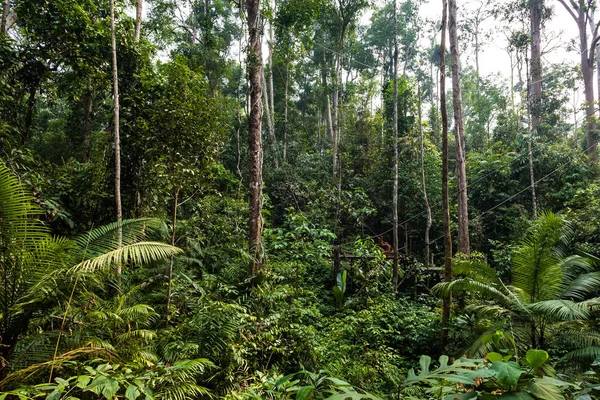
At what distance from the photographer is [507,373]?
0.85 meters

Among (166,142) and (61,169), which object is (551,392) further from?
(61,169)

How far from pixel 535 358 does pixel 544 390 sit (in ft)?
0.26

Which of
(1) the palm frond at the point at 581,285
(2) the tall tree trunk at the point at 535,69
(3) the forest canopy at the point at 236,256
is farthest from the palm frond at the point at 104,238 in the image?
(2) the tall tree trunk at the point at 535,69

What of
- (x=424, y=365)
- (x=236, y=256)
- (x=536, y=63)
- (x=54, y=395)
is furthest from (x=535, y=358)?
(x=536, y=63)

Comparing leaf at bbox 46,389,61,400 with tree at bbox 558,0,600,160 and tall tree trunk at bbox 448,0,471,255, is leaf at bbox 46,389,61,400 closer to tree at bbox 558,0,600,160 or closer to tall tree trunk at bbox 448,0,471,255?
tall tree trunk at bbox 448,0,471,255

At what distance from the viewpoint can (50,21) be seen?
5738mm

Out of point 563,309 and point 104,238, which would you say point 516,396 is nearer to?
point 104,238

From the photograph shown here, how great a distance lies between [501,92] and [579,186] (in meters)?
15.1

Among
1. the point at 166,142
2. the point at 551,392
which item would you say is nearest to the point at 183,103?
the point at 166,142

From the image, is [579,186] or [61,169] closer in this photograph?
[61,169]

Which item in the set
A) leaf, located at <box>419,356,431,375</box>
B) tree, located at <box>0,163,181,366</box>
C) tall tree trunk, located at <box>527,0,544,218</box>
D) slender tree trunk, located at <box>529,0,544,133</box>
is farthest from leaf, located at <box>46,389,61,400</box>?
slender tree trunk, located at <box>529,0,544,133</box>

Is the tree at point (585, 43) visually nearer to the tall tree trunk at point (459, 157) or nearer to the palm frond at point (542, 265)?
the tall tree trunk at point (459, 157)

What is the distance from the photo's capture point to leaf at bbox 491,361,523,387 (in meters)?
0.82

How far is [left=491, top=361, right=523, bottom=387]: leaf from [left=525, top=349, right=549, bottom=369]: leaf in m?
0.06
